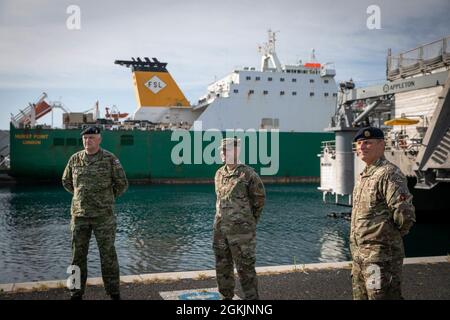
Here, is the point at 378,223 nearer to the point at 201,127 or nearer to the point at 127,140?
the point at 127,140

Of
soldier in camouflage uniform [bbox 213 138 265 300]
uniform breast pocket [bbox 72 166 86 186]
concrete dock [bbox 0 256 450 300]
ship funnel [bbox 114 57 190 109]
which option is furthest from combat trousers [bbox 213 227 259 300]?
ship funnel [bbox 114 57 190 109]

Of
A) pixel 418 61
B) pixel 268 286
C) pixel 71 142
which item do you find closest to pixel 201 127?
pixel 71 142

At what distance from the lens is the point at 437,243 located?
10.4 m

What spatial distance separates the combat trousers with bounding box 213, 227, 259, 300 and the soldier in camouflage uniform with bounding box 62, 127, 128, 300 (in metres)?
0.99

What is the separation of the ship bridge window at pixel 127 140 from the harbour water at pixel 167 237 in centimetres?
1045

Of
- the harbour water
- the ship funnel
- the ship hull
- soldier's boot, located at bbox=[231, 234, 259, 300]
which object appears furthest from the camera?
the ship funnel

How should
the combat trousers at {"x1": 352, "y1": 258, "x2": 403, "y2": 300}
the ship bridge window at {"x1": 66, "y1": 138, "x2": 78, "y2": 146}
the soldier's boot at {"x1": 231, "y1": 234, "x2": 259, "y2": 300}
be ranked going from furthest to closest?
the ship bridge window at {"x1": 66, "y1": 138, "x2": 78, "y2": 146} < the soldier's boot at {"x1": 231, "y1": 234, "x2": 259, "y2": 300} < the combat trousers at {"x1": 352, "y1": 258, "x2": 403, "y2": 300}

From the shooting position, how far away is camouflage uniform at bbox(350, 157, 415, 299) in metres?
2.65

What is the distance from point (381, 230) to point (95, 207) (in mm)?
2450

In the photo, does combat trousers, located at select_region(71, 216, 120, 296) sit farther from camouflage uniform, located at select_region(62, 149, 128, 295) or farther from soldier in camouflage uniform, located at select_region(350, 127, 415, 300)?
soldier in camouflage uniform, located at select_region(350, 127, 415, 300)

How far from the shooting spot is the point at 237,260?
3.34m

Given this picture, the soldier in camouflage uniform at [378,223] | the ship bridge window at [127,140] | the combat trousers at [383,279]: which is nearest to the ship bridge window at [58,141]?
the ship bridge window at [127,140]

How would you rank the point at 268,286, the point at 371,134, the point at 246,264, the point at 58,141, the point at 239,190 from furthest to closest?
1. the point at 58,141
2. the point at 268,286
3. the point at 239,190
4. the point at 246,264
5. the point at 371,134
